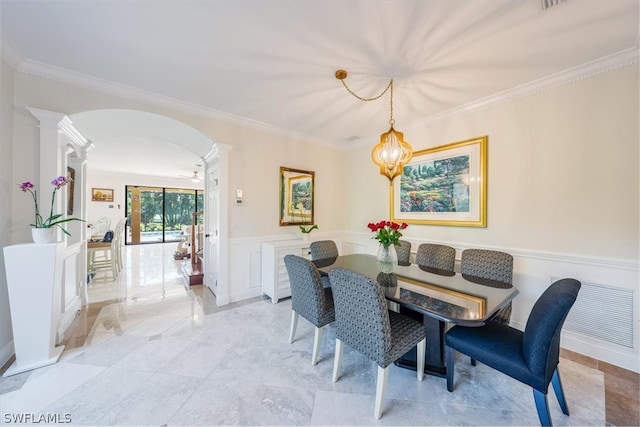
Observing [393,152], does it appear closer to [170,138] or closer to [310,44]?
[310,44]

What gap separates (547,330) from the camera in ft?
4.19

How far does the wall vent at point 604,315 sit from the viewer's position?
1994 mm

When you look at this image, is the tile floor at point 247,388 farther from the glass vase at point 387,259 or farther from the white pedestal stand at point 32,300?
the glass vase at point 387,259

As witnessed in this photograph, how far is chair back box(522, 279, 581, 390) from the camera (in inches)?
49.0

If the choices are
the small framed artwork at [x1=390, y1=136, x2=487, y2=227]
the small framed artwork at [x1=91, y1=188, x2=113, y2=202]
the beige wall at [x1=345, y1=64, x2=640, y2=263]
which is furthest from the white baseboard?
the small framed artwork at [x1=91, y1=188, x2=113, y2=202]

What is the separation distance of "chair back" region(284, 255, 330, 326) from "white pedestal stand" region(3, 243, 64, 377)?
77.9 inches

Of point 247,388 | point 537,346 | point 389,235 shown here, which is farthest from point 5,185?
point 537,346

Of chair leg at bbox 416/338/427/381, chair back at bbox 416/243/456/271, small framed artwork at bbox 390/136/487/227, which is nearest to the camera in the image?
chair leg at bbox 416/338/427/381

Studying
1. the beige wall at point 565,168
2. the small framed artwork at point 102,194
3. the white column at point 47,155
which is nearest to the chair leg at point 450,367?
the beige wall at point 565,168

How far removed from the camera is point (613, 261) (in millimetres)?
2045

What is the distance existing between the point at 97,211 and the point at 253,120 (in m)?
8.03

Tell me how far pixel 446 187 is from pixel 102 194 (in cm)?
1032

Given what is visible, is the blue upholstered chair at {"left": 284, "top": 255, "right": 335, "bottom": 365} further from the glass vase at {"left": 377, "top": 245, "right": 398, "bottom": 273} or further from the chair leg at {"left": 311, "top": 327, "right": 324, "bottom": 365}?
the glass vase at {"left": 377, "top": 245, "right": 398, "bottom": 273}

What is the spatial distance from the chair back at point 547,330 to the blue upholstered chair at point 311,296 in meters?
1.34
